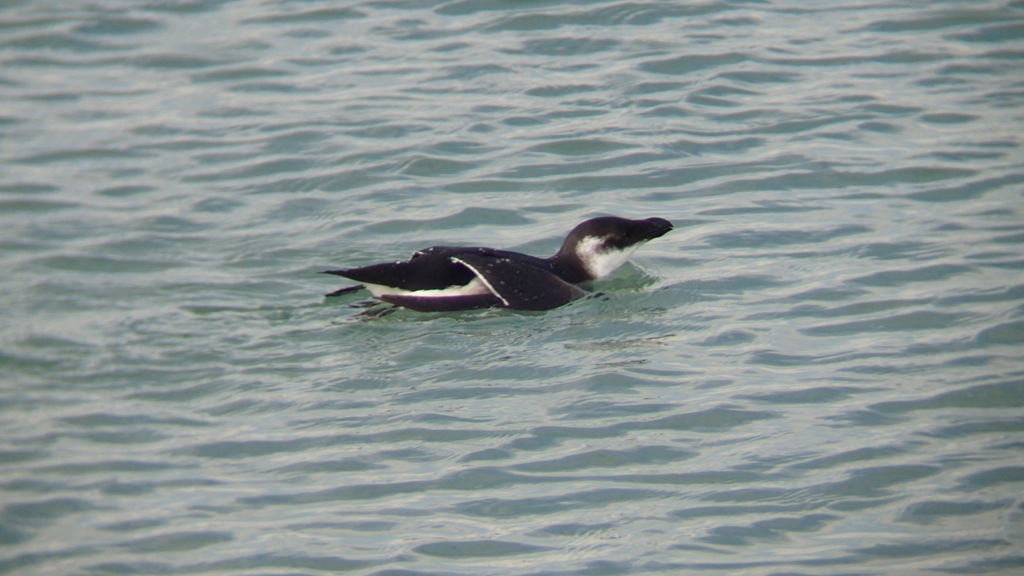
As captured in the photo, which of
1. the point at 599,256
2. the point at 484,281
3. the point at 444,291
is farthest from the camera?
the point at 599,256

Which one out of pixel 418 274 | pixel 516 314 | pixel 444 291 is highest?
pixel 418 274

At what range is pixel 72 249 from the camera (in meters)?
8.11

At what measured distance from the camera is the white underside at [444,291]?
708 cm

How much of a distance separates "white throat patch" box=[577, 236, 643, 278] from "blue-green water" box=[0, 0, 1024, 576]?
0.20 meters

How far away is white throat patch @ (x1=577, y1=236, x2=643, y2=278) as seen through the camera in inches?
298

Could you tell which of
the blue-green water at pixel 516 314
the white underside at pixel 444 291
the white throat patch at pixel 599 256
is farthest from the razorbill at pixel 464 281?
the white throat patch at pixel 599 256

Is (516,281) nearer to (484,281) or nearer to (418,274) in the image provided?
(484,281)

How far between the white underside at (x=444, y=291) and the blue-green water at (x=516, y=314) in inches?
6.0

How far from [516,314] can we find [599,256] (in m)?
0.80

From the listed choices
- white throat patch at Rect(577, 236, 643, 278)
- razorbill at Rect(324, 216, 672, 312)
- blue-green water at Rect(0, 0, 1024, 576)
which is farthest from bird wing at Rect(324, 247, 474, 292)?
white throat patch at Rect(577, 236, 643, 278)

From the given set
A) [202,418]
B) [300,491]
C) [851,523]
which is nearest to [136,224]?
[202,418]

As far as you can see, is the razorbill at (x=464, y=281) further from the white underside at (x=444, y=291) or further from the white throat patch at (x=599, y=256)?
the white throat patch at (x=599, y=256)

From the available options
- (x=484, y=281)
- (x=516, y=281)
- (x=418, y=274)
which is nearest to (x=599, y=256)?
(x=516, y=281)

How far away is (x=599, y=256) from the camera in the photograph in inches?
299
